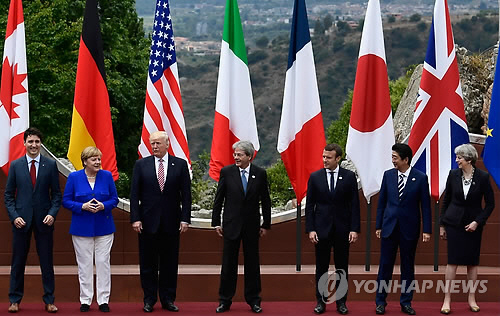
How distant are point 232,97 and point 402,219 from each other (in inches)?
111

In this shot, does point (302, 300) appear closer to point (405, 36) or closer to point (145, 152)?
point (145, 152)

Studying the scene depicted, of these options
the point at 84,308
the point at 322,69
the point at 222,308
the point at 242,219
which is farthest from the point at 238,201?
the point at 322,69

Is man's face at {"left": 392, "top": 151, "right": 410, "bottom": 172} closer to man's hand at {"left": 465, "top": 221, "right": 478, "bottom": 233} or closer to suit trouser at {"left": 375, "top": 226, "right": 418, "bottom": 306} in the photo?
suit trouser at {"left": 375, "top": 226, "right": 418, "bottom": 306}

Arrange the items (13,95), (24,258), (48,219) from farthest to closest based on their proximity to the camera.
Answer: (13,95) < (24,258) < (48,219)

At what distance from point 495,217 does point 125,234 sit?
432cm

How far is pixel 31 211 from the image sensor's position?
32.4 ft

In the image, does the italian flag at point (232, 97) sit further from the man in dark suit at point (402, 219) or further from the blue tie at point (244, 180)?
the man in dark suit at point (402, 219)

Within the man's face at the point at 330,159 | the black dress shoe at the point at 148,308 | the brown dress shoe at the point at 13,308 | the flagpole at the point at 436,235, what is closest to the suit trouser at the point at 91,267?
the black dress shoe at the point at 148,308

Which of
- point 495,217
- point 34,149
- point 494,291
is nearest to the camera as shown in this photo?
point 34,149

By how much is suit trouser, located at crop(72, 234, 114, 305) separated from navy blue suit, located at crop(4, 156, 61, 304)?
31 cm

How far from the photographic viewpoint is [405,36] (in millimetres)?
74500

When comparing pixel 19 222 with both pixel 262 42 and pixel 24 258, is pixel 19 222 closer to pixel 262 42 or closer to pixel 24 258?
pixel 24 258

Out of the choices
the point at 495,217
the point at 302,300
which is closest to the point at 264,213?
the point at 302,300

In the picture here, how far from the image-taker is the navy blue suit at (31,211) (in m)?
9.90
